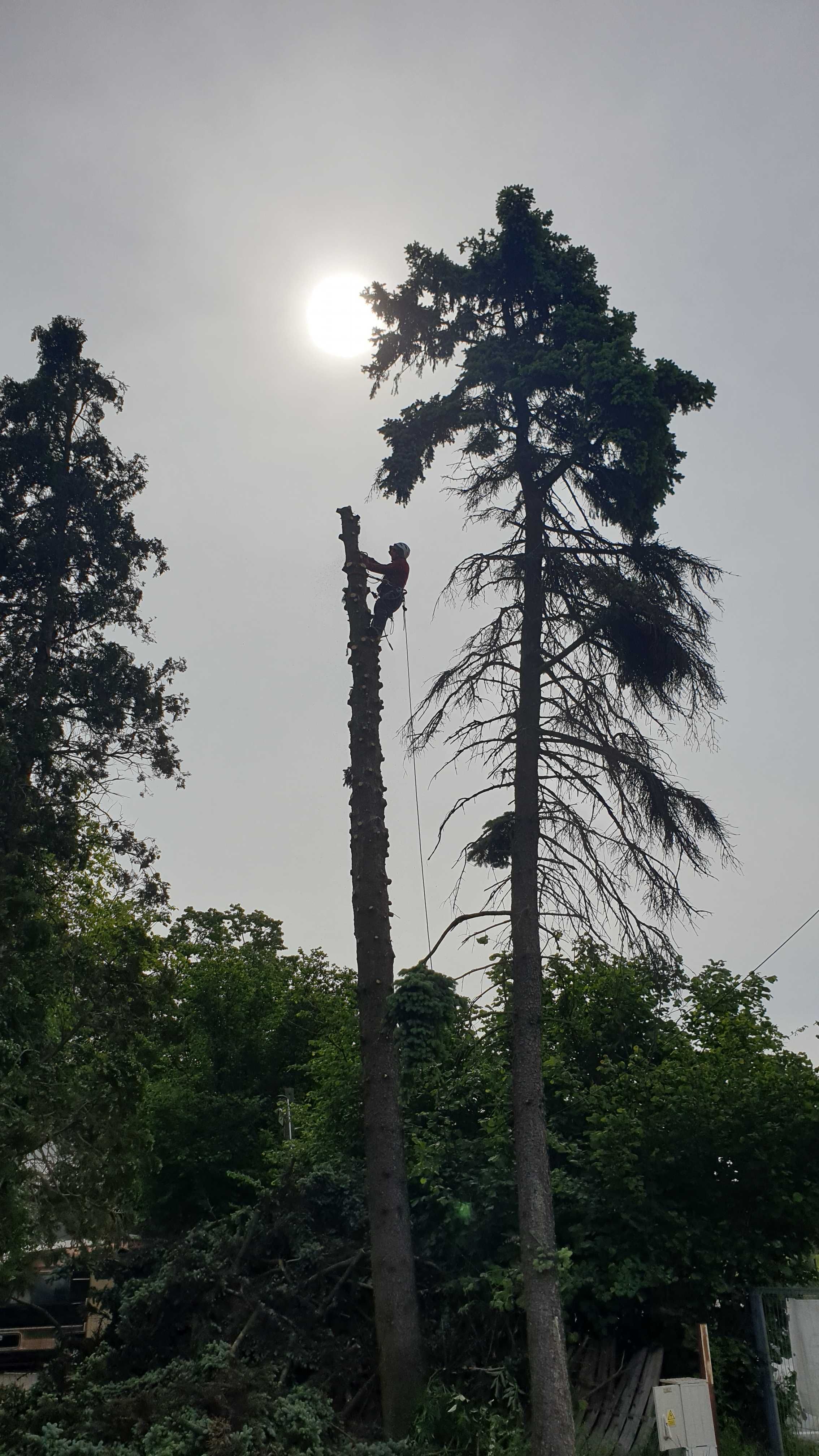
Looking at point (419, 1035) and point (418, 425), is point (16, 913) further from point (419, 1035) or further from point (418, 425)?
point (418, 425)

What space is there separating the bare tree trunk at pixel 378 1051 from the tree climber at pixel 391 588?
16 centimetres

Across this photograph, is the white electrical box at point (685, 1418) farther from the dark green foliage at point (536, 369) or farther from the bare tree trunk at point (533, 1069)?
the dark green foliage at point (536, 369)

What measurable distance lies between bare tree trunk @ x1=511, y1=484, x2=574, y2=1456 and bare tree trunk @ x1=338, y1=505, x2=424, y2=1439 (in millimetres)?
1255

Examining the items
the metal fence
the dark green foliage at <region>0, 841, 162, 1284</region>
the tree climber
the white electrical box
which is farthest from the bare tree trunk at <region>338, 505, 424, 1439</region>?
the dark green foliage at <region>0, 841, 162, 1284</region>

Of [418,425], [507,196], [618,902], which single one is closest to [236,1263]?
[618,902]

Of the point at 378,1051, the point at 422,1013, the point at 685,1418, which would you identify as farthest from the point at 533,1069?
the point at 685,1418

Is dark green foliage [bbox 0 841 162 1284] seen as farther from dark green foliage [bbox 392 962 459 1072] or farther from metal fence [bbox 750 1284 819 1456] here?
metal fence [bbox 750 1284 819 1456]

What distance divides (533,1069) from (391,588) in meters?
6.01

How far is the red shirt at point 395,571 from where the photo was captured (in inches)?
531

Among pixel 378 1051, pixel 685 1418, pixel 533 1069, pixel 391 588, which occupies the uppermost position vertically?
pixel 391 588

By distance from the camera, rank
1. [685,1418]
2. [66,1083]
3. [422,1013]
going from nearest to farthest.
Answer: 1. [685,1418]
2. [422,1013]
3. [66,1083]

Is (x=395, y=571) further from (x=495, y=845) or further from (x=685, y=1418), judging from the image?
(x=685, y=1418)

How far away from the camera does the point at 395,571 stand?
13.5m

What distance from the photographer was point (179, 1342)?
11.3 meters
